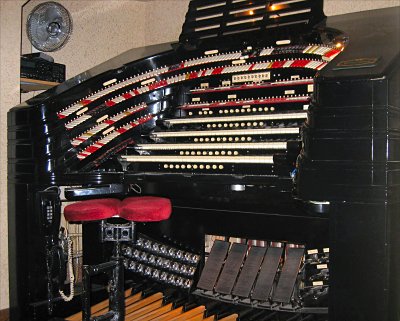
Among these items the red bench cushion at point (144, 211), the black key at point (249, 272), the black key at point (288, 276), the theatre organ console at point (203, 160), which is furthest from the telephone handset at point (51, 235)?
the black key at point (288, 276)

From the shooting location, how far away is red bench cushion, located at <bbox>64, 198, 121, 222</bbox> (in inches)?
91.8

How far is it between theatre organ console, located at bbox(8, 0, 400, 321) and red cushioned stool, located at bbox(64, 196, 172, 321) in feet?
0.42

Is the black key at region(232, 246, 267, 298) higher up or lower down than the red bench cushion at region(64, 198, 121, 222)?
lower down

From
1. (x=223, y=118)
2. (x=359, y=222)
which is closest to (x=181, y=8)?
(x=223, y=118)

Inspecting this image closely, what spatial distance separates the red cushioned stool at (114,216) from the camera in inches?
91.7

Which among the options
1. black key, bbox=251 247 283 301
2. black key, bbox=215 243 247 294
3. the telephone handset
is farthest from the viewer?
black key, bbox=215 243 247 294

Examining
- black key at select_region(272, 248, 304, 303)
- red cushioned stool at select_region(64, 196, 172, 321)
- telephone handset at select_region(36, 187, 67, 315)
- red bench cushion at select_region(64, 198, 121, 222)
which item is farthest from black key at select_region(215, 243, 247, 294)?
telephone handset at select_region(36, 187, 67, 315)

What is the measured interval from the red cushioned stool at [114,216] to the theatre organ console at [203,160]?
13 cm

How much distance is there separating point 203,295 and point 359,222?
1519 mm

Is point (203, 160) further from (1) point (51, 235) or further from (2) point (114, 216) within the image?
(1) point (51, 235)

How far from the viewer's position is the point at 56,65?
11.4ft

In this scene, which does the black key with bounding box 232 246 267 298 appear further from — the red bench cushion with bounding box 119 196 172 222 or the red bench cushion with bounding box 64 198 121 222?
the red bench cushion with bounding box 64 198 121 222

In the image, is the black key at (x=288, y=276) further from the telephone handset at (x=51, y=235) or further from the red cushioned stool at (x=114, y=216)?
the telephone handset at (x=51, y=235)

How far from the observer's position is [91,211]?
2.33 metres
